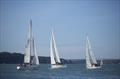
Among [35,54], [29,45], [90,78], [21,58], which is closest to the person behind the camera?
[90,78]

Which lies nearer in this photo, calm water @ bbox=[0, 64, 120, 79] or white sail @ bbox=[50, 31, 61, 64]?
calm water @ bbox=[0, 64, 120, 79]

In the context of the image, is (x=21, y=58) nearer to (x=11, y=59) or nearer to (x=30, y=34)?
(x=11, y=59)

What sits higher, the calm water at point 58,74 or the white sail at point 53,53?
the white sail at point 53,53

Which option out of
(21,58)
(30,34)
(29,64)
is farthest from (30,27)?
(21,58)

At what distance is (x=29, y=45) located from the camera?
5234cm

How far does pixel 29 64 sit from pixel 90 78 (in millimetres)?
15598

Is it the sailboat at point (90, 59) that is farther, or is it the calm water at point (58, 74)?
the sailboat at point (90, 59)

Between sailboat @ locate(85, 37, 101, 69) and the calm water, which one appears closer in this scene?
the calm water

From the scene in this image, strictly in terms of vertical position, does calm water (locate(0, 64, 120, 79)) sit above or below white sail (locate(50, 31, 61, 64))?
below

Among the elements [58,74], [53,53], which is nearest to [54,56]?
[53,53]

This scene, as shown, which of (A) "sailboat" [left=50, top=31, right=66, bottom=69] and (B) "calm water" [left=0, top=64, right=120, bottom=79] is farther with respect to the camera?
(A) "sailboat" [left=50, top=31, right=66, bottom=69]

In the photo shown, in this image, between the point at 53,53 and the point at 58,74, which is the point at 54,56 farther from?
the point at 58,74

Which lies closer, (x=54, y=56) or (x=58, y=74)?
(x=58, y=74)

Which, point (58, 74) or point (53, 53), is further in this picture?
point (53, 53)
